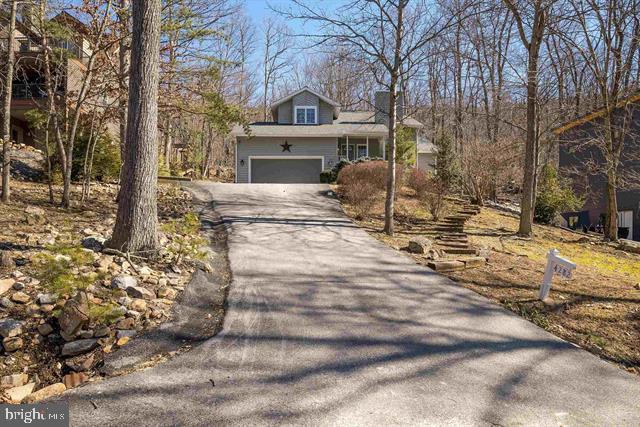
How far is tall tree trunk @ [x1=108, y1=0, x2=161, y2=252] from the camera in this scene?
5957mm

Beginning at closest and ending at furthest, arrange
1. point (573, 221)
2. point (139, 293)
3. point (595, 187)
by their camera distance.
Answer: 1. point (139, 293)
2. point (595, 187)
3. point (573, 221)

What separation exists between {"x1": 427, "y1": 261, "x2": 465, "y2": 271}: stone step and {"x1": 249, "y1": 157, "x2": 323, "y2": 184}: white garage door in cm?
1744

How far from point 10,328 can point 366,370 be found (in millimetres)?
3120

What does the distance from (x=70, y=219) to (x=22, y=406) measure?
6.32 m

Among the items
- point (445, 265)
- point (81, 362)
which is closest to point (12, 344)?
point (81, 362)

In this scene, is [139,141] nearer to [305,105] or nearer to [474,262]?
[474,262]

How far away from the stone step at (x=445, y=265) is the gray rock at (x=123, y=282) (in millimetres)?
4743

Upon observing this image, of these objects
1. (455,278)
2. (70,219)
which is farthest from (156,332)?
(70,219)

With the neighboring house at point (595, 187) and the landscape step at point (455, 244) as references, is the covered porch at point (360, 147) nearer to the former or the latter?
the neighboring house at point (595, 187)

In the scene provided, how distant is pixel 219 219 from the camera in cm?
1101

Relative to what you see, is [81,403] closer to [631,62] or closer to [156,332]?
[156,332]

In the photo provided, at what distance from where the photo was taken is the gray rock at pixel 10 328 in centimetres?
382

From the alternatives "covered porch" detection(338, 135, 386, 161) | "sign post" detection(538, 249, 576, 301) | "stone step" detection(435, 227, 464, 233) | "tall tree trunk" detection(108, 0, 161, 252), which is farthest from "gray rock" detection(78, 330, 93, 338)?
"covered porch" detection(338, 135, 386, 161)

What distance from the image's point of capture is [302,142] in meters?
24.4
